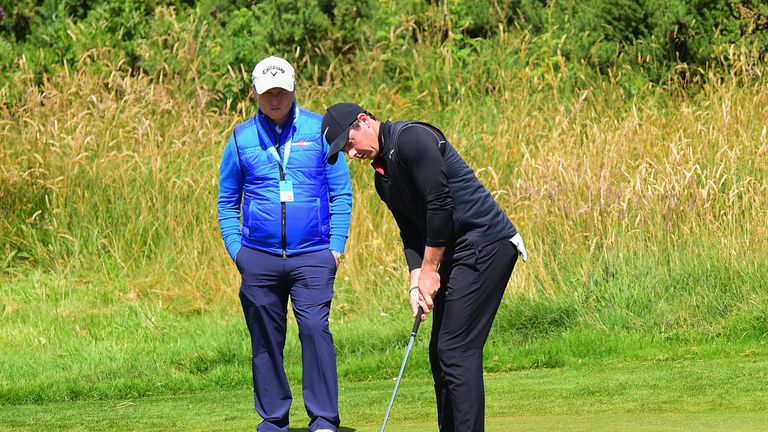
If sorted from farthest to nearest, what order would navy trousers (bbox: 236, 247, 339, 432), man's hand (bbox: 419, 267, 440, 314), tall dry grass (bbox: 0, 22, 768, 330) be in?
tall dry grass (bbox: 0, 22, 768, 330)
navy trousers (bbox: 236, 247, 339, 432)
man's hand (bbox: 419, 267, 440, 314)

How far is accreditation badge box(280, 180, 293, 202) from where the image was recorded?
6.54 meters

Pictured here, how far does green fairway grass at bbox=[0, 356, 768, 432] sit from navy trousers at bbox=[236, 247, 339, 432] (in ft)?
1.42

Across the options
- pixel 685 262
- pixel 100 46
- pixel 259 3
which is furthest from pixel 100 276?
pixel 259 3

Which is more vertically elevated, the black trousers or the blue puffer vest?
the blue puffer vest

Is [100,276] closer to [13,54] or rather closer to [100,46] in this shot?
[100,46]

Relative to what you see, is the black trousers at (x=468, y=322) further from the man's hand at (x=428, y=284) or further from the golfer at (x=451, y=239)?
the man's hand at (x=428, y=284)

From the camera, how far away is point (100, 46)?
16562mm

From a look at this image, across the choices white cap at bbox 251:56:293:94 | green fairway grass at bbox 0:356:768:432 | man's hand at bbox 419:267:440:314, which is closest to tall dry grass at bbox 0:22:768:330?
green fairway grass at bbox 0:356:768:432

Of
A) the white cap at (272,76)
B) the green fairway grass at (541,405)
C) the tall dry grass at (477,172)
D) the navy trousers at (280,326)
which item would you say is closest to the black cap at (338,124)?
the white cap at (272,76)

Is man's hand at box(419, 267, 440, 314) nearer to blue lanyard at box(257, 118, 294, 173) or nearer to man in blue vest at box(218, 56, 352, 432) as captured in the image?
man in blue vest at box(218, 56, 352, 432)

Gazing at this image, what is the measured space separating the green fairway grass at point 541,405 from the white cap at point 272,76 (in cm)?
194

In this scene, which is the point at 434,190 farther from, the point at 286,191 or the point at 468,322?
the point at 286,191

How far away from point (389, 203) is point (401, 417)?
6.85ft

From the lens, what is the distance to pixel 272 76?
6.48 meters
